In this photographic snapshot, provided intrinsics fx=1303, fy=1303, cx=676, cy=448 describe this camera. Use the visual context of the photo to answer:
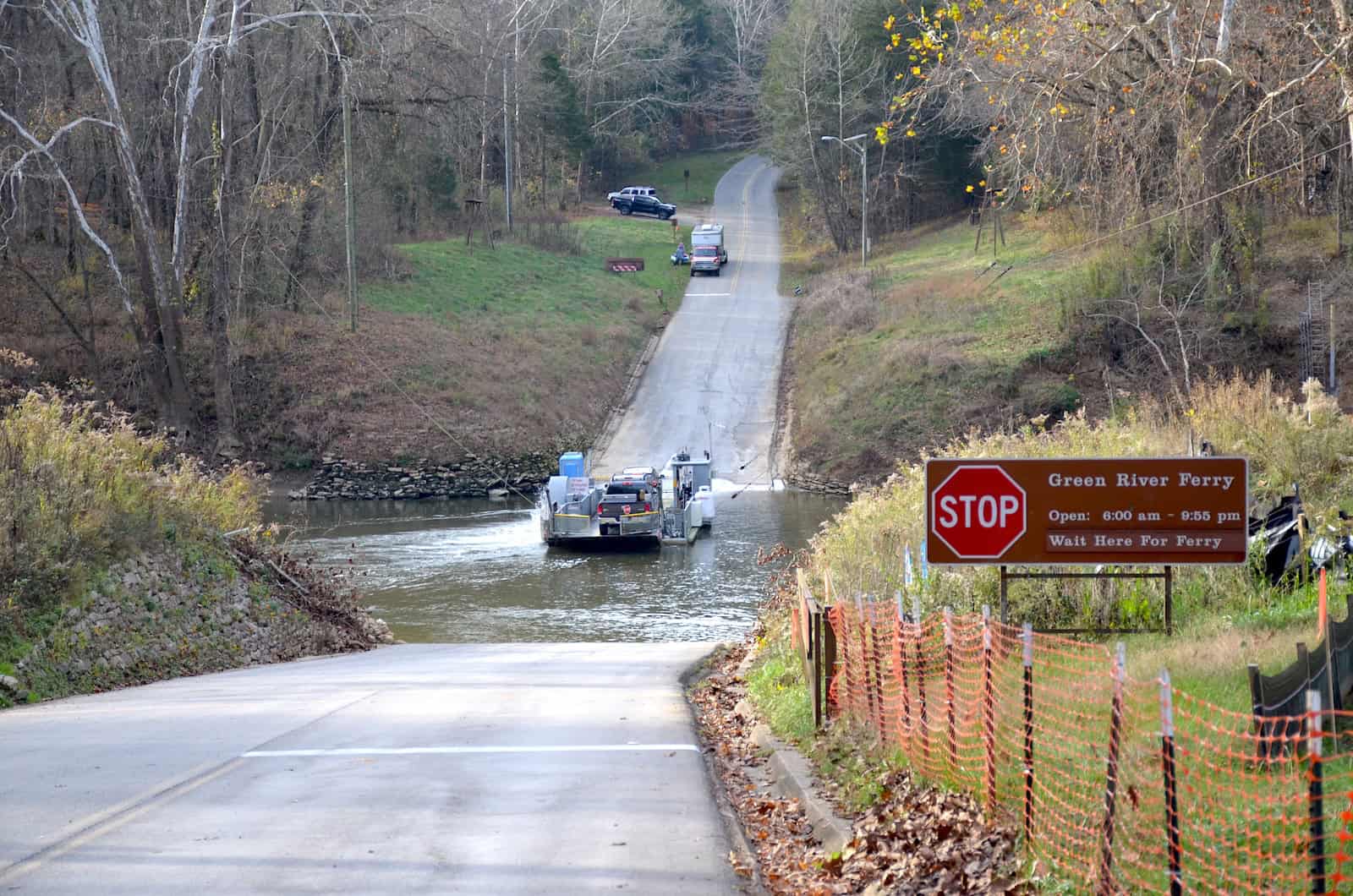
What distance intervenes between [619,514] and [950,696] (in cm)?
2811

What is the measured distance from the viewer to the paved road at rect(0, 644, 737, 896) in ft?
24.6

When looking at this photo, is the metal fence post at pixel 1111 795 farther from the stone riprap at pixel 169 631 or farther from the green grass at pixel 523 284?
the green grass at pixel 523 284

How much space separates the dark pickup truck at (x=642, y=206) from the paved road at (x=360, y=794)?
79389 mm

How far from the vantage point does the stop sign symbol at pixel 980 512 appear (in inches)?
417

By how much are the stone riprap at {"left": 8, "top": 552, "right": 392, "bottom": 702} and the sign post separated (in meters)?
11.1

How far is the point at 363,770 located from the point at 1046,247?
54147mm

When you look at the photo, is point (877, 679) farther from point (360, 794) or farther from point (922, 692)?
point (360, 794)

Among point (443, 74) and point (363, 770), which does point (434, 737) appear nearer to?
point (363, 770)

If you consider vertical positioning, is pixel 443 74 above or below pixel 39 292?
above

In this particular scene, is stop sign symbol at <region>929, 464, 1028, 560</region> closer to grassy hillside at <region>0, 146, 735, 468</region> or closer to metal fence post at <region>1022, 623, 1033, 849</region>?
metal fence post at <region>1022, 623, 1033, 849</region>

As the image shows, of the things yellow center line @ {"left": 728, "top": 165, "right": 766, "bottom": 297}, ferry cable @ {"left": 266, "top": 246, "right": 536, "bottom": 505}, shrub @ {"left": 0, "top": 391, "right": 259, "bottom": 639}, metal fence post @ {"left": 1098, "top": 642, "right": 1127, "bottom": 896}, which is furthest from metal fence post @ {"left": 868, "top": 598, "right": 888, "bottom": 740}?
yellow center line @ {"left": 728, "top": 165, "right": 766, "bottom": 297}

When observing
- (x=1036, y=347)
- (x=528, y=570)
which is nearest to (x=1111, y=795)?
(x=528, y=570)

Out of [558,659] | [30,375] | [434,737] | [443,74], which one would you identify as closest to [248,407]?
[30,375]

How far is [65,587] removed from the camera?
17.0m
